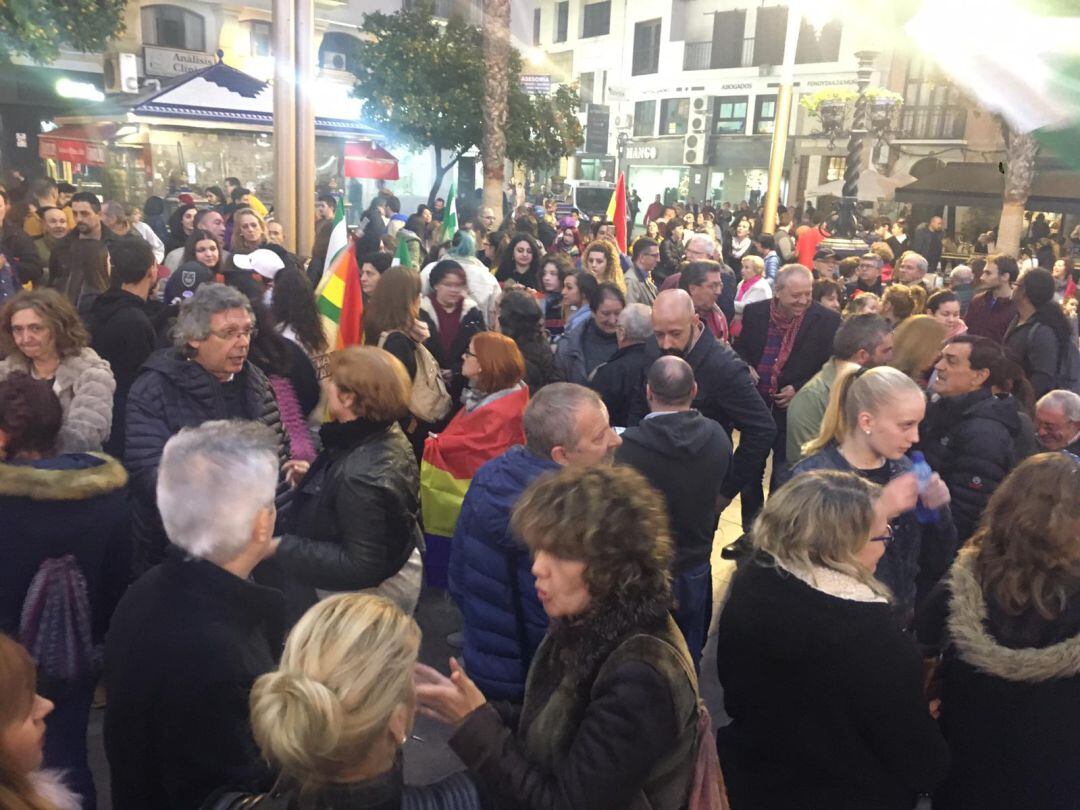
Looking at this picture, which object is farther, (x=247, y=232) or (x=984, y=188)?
(x=984, y=188)

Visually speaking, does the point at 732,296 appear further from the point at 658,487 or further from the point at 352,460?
the point at 352,460

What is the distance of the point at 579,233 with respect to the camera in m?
13.0

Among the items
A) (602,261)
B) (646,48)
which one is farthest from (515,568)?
(646,48)

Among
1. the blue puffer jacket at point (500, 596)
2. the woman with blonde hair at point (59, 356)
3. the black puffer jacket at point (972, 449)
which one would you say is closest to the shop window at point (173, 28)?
the woman with blonde hair at point (59, 356)

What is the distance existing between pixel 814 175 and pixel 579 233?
2144 cm

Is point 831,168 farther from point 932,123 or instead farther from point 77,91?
point 77,91

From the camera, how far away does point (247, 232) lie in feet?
21.8

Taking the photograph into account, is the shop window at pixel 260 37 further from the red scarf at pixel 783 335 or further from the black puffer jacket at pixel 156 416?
the black puffer jacket at pixel 156 416

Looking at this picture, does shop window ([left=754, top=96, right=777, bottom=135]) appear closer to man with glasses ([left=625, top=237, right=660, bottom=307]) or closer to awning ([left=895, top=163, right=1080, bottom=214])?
awning ([left=895, top=163, right=1080, bottom=214])

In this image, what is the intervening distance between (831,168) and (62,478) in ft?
103

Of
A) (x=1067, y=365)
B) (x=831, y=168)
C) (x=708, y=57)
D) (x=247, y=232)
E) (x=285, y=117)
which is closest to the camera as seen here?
(x=1067, y=365)

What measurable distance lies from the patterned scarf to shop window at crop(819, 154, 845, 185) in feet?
88.2

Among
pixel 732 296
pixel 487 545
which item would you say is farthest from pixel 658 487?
pixel 732 296

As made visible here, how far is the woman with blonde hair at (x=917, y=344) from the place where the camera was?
4.32 m
